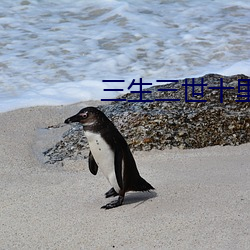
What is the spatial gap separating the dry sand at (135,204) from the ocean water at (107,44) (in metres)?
1.99

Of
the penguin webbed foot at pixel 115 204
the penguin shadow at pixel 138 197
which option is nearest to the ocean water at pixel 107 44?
the penguin shadow at pixel 138 197

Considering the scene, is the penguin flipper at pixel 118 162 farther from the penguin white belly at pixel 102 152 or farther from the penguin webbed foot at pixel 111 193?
the penguin webbed foot at pixel 111 193

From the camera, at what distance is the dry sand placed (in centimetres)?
337

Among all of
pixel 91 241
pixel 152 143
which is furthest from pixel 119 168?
pixel 152 143

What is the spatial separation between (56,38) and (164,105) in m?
4.26

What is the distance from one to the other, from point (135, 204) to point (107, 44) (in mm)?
5449

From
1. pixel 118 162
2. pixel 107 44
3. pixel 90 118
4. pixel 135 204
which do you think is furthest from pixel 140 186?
pixel 107 44

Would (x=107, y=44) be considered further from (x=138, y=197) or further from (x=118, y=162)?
(x=118, y=162)

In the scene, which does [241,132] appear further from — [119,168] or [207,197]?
[119,168]

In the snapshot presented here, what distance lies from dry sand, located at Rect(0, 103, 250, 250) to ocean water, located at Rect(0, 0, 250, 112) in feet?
6.52

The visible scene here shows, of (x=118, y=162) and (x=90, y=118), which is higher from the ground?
(x=90, y=118)

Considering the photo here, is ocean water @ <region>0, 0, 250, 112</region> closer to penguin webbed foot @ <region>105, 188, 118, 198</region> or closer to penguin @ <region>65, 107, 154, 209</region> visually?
penguin webbed foot @ <region>105, 188, 118, 198</region>

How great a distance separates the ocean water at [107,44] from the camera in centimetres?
738

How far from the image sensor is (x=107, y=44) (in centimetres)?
905
